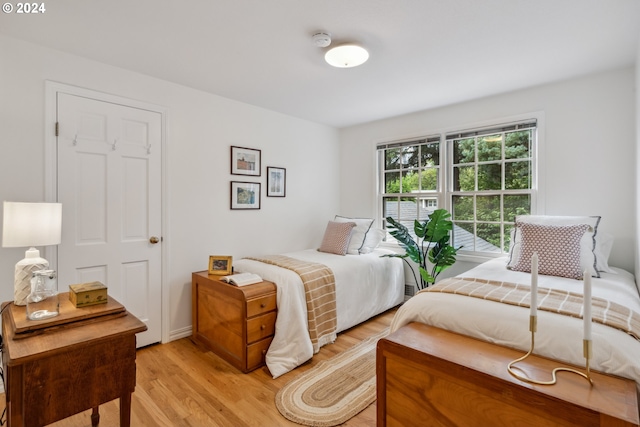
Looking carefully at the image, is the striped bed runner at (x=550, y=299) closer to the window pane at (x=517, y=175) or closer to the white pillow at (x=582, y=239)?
the white pillow at (x=582, y=239)

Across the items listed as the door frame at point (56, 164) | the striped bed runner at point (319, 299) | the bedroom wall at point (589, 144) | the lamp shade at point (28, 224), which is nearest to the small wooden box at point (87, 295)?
the lamp shade at point (28, 224)

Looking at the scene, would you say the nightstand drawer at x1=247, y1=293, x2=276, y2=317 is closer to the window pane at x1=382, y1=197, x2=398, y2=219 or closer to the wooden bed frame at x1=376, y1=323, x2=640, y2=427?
the wooden bed frame at x1=376, y1=323, x2=640, y2=427

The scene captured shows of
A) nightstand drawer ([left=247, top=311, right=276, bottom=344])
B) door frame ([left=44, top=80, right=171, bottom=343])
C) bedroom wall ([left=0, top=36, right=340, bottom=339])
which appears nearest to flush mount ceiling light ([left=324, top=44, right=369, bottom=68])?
bedroom wall ([left=0, top=36, right=340, bottom=339])

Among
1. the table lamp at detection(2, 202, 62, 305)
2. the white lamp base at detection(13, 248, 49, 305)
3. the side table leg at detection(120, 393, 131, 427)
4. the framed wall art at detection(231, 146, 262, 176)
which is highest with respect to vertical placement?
the framed wall art at detection(231, 146, 262, 176)

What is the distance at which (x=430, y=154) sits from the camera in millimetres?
3729

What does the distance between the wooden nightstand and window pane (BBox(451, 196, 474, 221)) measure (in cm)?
226

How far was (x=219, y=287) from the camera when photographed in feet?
8.34

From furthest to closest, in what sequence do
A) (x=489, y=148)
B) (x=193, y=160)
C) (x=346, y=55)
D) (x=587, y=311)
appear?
(x=489, y=148)
(x=193, y=160)
(x=346, y=55)
(x=587, y=311)

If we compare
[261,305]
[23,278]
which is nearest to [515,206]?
[261,305]

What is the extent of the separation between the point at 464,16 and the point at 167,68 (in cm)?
223

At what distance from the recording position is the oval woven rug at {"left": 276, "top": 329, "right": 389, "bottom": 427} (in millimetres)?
1843

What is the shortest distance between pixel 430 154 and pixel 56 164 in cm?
358

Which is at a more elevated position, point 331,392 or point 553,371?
point 553,371

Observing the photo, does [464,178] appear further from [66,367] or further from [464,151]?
[66,367]
